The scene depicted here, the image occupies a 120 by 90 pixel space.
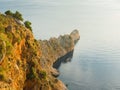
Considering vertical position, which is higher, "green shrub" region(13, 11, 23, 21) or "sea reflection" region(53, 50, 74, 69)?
"green shrub" region(13, 11, 23, 21)

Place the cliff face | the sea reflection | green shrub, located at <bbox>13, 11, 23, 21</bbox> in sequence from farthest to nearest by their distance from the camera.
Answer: the sea reflection < green shrub, located at <bbox>13, 11, 23, 21</bbox> < the cliff face

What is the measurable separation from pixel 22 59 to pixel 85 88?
43591 millimetres

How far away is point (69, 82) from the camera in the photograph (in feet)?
391

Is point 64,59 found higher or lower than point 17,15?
lower

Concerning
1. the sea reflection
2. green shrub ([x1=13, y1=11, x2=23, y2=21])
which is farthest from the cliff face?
the sea reflection

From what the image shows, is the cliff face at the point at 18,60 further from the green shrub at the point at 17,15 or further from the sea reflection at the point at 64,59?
the sea reflection at the point at 64,59

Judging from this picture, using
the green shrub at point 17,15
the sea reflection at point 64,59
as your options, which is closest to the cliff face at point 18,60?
the green shrub at point 17,15

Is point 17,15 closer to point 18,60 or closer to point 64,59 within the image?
point 18,60

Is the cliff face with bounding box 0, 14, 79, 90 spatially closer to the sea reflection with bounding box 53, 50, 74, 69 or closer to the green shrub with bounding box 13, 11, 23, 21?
the green shrub with bounding box 13, 11, 23, 21

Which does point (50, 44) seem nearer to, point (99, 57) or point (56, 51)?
point (56, 51)

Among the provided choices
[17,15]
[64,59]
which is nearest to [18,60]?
[17,15]

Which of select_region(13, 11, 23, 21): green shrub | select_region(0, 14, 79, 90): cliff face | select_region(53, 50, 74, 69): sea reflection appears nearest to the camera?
select_region(0, 14, 79, 90): cliff face

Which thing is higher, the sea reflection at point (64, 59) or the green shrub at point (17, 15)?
the green shrub at point (17, 15)

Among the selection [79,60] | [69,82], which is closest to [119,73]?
[69,82]
